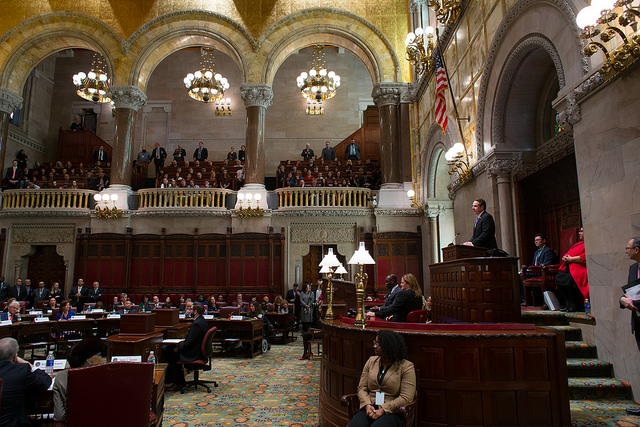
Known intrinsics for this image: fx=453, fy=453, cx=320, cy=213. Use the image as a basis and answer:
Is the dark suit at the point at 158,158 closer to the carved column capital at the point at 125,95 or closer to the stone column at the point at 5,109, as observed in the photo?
the carved column capital at the point at 125,95

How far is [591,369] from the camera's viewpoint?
517 cm

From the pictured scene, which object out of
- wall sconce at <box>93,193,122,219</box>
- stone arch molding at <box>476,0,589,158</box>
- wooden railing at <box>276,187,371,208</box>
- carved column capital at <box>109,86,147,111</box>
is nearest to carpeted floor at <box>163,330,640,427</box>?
stone arch molding at <box>476,0,589,158</box>

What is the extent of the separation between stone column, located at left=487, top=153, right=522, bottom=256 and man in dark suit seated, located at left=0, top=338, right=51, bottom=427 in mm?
7622

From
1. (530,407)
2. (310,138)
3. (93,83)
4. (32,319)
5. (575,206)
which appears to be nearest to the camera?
(530,407)

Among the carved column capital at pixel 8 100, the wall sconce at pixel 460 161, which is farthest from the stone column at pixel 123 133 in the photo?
the wall sconce at pixel 460 161

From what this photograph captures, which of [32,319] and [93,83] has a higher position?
[93,83]

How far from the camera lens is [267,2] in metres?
16.8

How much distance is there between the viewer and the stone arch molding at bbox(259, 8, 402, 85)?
53.2 ft

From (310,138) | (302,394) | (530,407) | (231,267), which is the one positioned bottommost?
(302,394)

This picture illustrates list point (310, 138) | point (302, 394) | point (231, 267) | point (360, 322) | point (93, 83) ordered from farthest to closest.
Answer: point (310, 138) < point (93, 83) < point (231, 267) < point (302, 394) < point (360, 322)

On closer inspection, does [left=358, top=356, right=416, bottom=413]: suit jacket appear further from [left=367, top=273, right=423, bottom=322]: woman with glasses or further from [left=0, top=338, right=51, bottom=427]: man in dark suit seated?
[left=0, top=338, right=51, bottom=427]: man in dark suit seated

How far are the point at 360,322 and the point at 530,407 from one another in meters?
1.71

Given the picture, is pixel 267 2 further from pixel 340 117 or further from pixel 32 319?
pixel 32 319

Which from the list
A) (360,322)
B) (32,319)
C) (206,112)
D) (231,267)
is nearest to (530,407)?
(360,322)
